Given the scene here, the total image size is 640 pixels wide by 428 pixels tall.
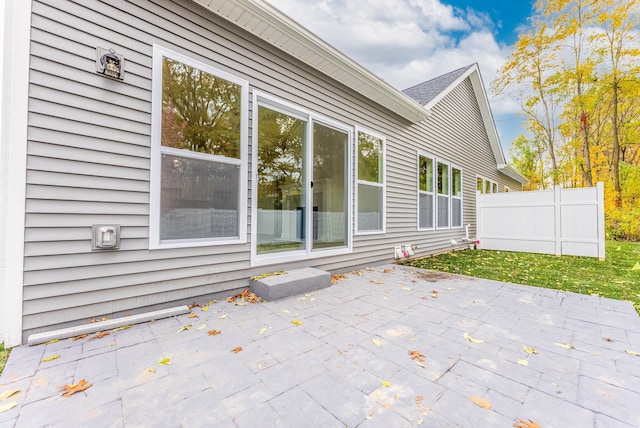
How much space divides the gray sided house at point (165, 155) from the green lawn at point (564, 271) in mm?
2168

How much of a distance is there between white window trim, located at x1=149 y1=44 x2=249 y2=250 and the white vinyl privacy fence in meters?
7.63

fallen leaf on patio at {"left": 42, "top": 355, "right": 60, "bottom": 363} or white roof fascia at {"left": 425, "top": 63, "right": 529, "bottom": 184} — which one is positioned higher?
white roof fascia at {"left": 425, "top": 63, "right": 529, "bottom": 184}

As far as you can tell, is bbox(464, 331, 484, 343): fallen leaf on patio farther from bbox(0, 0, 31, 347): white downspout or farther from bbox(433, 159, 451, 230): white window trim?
bbox(433, 159, 451, 230): white window trim

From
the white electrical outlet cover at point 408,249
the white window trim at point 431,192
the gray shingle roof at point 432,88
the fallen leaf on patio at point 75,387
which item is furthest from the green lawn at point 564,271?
the fallen leaf on patio at point 75,387

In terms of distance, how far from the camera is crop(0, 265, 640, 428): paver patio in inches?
50.7

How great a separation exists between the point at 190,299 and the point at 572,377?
10.0 feet

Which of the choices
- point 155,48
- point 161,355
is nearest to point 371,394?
point 161,355

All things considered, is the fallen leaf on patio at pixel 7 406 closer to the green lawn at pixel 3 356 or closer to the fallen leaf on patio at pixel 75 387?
the fallen leaf on patio at pixel 75 387

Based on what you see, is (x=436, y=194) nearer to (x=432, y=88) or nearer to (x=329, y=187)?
(x=432, y=88)

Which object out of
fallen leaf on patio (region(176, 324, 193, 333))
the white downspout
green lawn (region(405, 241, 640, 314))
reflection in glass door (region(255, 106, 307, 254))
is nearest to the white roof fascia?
green lawn (region(405, 241, 640, 314))

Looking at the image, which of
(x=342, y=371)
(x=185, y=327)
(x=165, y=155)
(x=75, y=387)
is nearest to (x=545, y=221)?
(x=342, y=371)

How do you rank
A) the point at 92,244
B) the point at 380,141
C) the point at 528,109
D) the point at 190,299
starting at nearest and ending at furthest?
the point at 92,244 < the point at 190,299 < the point at 380,141 < the point at 528,109

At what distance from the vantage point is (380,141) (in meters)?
5.40

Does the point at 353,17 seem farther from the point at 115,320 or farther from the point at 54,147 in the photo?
the point at 115,320
